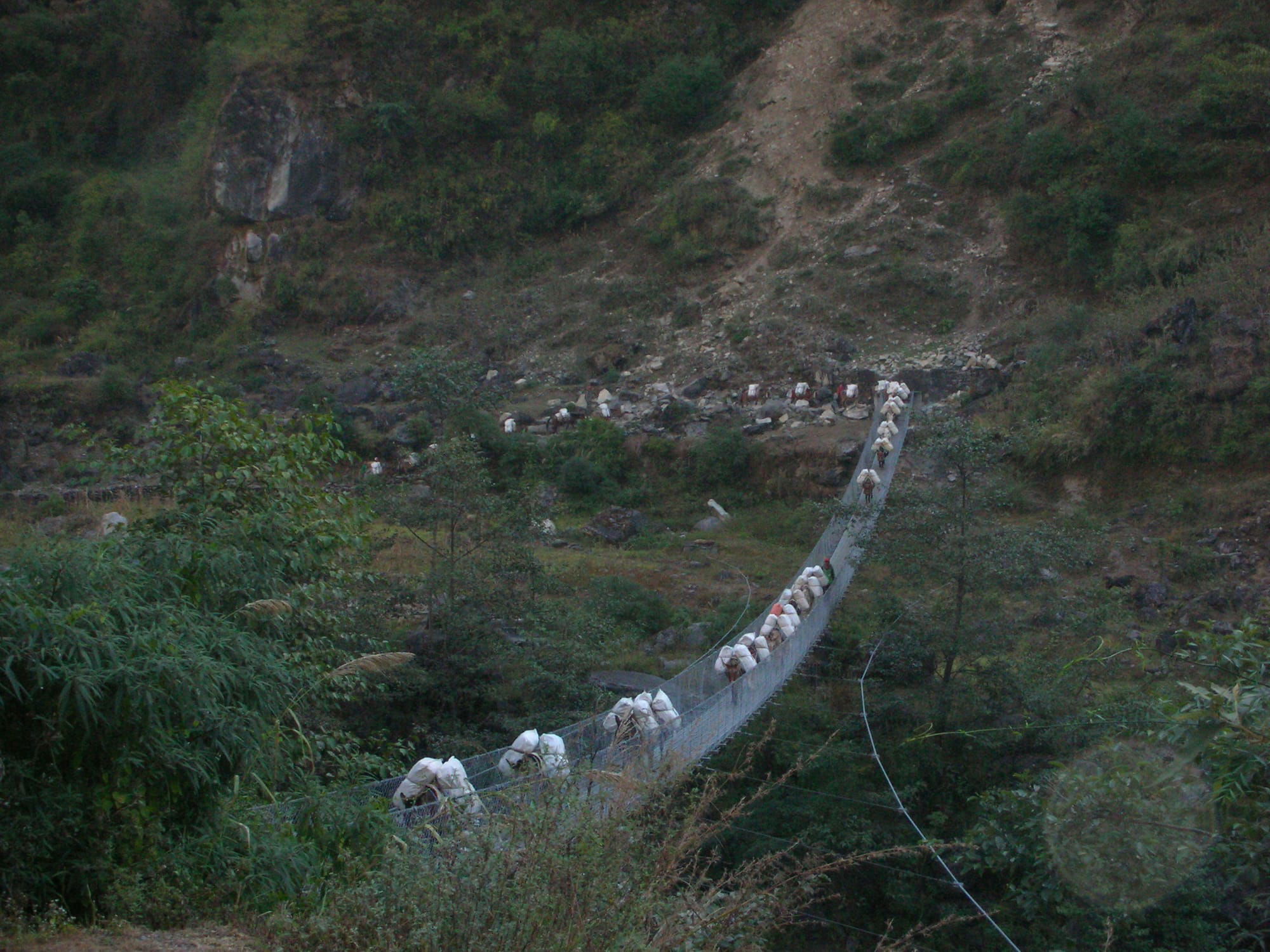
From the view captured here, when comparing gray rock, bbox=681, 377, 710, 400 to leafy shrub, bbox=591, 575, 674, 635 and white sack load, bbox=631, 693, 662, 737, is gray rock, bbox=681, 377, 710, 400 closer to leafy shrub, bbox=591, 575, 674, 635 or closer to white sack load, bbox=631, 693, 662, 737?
leafy shrub, bbox=591, 575, 674, 635

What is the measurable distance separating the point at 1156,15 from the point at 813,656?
17.0 m

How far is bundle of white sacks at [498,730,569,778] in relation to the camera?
5.53 meters

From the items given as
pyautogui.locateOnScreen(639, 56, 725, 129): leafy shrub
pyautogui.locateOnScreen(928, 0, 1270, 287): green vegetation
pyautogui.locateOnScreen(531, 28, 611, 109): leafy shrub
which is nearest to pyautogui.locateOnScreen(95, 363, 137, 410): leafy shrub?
pyautogui.locateOnScreen(531, 28, 611, 109): leafy shrub

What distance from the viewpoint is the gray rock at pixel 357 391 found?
21094mm

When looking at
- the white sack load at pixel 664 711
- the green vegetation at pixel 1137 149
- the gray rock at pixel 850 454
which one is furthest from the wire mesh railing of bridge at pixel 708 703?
the green vegetation at pixel 1137 149

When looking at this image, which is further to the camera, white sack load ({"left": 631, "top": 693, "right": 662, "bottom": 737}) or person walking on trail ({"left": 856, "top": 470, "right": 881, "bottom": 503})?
person walking on trail ({"left": 856, "top": 470, "right": 881, "bottom": 503})

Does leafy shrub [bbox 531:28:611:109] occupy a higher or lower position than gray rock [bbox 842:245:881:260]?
higher

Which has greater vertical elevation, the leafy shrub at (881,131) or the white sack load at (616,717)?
the leafy shrub at (881,131)

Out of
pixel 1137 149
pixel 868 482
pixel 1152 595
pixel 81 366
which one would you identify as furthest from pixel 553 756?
pixel 81 366

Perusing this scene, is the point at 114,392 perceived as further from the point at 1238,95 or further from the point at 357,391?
the point at 1238,95

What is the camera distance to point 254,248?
25094mm

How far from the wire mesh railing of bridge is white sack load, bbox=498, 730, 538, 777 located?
0.08 metres

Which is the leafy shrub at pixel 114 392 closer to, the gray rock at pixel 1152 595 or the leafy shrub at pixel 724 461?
the leafy shrub at pixel 724 461

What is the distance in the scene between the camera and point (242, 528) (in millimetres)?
5230
